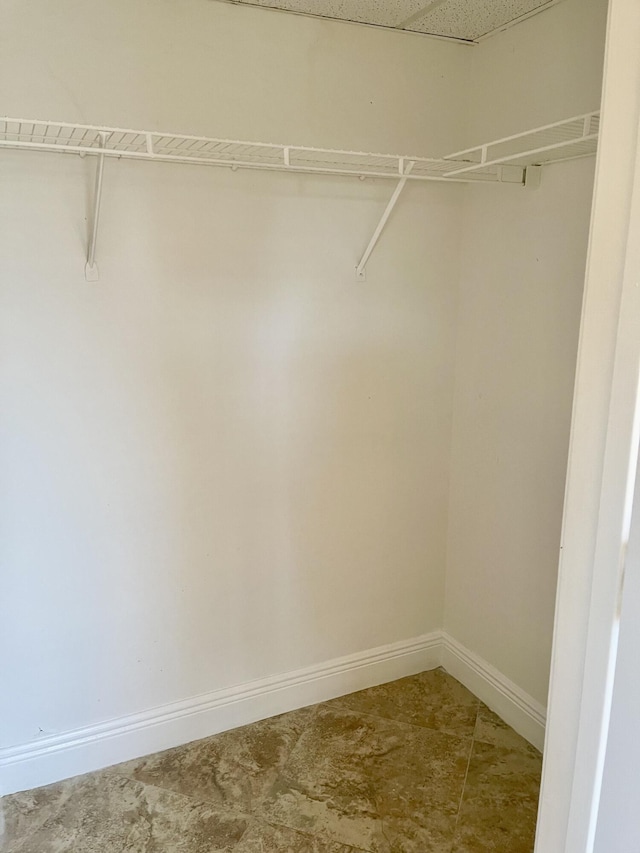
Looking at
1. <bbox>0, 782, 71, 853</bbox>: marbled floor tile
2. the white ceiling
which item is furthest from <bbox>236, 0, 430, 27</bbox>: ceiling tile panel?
<bbox>0, 782, 71, 853</bbox>: marbled floor tile

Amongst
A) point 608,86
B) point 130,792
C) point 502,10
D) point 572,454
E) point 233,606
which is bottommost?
point 130,792

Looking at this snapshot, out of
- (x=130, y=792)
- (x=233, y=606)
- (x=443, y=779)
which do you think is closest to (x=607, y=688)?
(x=443, y=779)

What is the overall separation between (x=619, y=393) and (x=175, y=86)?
4.74ft

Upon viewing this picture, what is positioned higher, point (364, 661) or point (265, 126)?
point (265, 126)

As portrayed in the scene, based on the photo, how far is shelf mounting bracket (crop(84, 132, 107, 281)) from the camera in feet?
5.24

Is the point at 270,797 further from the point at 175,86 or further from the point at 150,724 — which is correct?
the point at 175,86

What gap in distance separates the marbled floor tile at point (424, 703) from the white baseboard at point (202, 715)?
4cm

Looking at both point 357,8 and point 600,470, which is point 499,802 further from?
point 357,8

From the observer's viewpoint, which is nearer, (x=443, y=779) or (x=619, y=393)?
(x=619, y=393)

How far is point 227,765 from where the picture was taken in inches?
77.6

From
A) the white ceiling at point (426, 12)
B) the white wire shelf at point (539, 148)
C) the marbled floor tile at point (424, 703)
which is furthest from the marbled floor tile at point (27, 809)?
the white ceiling at point (426, 12)

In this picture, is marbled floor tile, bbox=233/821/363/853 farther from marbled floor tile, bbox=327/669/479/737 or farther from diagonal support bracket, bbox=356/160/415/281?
diagonal support bracket, bbox=356/160/415/281

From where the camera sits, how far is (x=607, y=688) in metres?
0.85

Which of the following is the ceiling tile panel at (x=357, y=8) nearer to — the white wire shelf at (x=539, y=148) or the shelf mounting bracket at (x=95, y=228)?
the white wire shelf at (x=539, y=148)
